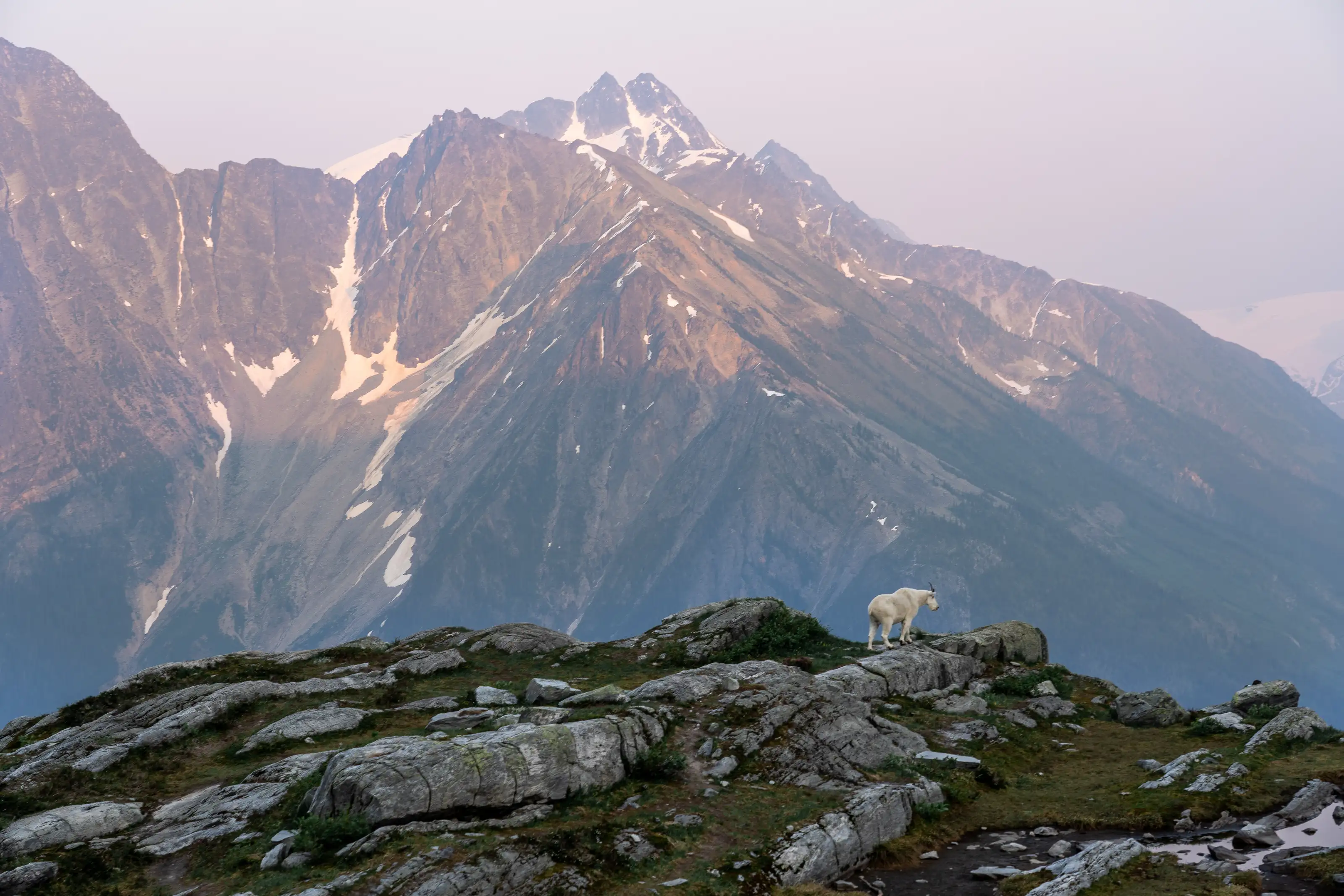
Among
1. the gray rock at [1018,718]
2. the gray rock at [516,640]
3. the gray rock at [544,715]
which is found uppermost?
the gray rock at [544,715]

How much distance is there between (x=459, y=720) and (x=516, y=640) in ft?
57.3

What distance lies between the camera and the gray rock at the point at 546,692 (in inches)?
1366

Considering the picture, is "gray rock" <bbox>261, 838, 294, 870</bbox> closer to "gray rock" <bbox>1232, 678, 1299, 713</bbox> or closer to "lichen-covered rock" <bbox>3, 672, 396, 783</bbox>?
"lichen-covered rock" <bbox>3, 672, 396, 783</bbox>

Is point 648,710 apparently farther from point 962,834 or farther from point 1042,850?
point 1042,850

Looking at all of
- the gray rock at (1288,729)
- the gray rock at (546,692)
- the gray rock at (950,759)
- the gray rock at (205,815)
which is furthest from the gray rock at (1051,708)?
the gray rock at (205,815)

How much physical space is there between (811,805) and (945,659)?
1870 cm

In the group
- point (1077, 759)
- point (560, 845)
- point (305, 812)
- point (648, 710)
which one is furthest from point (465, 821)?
point (1077, 759)

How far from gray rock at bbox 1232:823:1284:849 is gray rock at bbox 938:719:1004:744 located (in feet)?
33.8

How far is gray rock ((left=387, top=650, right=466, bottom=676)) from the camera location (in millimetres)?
42250

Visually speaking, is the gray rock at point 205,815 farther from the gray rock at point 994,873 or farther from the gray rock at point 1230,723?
the gray rock at point 1230,723

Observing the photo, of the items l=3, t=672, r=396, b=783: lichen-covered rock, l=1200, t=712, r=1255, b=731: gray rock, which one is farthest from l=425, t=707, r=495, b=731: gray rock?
l=1200, t=712, r=1255, b=731: gray rock

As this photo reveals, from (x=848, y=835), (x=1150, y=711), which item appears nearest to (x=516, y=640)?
(x=848, y=835)

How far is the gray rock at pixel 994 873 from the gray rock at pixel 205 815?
19.4 m

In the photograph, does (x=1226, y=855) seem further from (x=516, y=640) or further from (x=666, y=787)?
(x=516, y=640)
